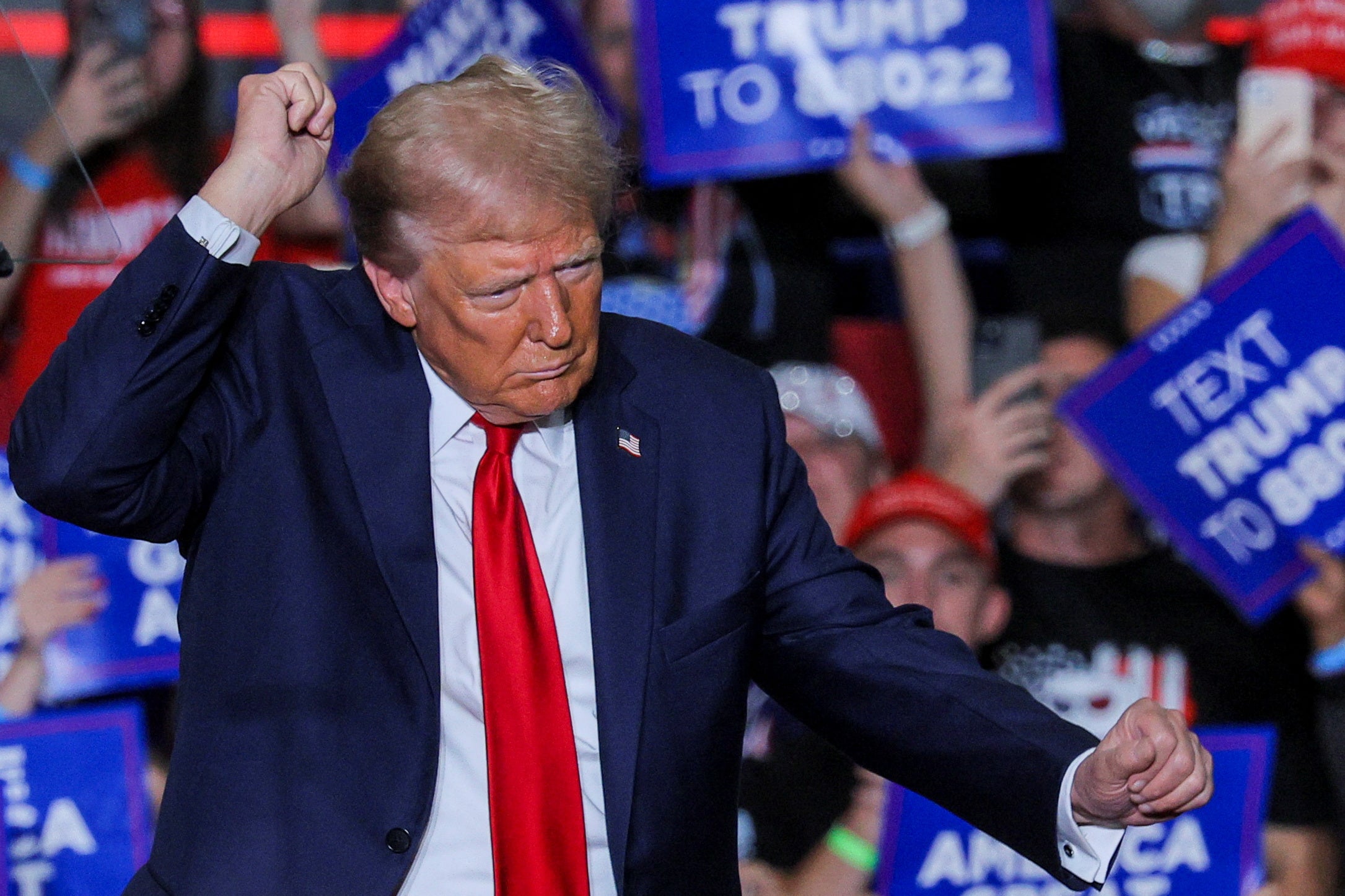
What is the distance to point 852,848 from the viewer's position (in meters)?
2.83

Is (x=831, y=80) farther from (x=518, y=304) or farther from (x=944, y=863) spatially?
(x=518, y=304)

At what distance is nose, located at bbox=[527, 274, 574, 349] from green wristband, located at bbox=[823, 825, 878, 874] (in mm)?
1721

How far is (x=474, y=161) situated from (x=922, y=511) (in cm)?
174

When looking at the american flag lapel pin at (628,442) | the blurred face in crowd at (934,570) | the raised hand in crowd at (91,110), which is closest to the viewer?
the american flag lapel pin at (628,442)

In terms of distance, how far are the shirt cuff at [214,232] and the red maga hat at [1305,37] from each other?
8.41 feet

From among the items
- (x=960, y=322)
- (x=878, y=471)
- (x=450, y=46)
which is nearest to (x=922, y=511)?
(x=878, y=471)

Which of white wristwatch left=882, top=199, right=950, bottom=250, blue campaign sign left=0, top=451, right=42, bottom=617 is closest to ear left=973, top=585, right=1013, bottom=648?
white wristwatch left=882, top=199, right=950, bottom=250

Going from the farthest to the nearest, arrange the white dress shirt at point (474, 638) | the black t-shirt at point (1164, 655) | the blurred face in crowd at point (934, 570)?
1. the black t-shirt at point (1164, 655)
2. the blurred face in crowd at point (934, 570)
3. the white dress shirt at point (474, 638)

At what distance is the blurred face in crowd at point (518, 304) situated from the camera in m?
1.34

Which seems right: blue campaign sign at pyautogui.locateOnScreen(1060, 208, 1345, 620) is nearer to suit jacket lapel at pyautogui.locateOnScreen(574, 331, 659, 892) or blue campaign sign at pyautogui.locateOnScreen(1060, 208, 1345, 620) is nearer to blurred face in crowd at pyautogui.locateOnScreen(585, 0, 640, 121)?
blurred face in crowd at pyautogui.locateOnScreen(585, 0, 640, 121)

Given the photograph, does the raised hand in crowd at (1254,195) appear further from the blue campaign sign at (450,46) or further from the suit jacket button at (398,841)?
the suit jacket button at (398,841)

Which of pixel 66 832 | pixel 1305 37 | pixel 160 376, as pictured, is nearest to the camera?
pixel 160 376

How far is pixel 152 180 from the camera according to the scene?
9.22ft

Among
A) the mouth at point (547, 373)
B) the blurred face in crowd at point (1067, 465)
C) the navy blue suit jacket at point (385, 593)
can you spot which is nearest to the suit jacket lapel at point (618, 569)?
the navy blue suit jacket at point (385, 593)
